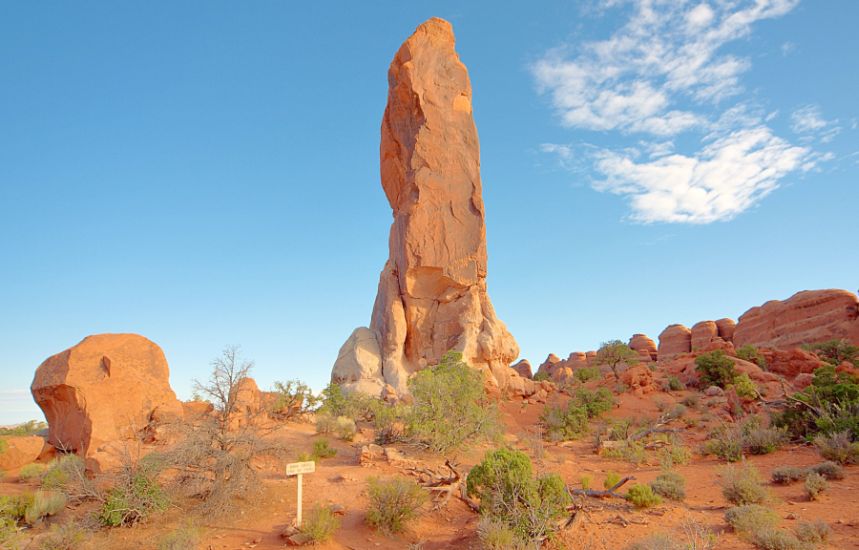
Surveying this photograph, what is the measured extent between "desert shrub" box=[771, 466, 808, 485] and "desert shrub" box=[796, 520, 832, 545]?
2.98 m

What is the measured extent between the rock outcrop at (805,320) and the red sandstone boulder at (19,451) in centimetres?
3989

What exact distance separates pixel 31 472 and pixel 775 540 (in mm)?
12636

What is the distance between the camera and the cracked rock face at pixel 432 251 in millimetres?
21625

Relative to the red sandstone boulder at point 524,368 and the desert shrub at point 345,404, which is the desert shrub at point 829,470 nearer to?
the desert shrub at point 345,404

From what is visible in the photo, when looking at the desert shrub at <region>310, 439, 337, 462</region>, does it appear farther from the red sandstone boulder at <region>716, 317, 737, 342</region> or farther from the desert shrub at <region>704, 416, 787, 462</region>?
the red sandstone boulder at <region>716, 317, 737, 342</region>

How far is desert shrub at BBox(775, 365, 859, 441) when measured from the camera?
1094 centimetres

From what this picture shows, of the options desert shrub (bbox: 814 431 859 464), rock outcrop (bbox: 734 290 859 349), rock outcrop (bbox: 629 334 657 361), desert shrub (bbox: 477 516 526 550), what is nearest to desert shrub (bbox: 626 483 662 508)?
desert shrub (bbox: 477 516 526 550)

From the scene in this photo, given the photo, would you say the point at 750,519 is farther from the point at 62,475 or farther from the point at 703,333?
the point at 703,333

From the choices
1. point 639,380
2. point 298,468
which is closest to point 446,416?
point 298,468

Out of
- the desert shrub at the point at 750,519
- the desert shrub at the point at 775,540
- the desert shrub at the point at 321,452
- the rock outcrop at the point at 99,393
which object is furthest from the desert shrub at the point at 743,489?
the rock outcrop at the point at 99,393

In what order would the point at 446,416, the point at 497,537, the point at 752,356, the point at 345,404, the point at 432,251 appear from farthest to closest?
the point at 752,356 → the point at 432,251 → the point at 345,404 → the point at 446,416 → the point at 497,537

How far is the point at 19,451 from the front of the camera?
10.9 m

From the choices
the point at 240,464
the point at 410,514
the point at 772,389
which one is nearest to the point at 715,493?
the point at 410,514

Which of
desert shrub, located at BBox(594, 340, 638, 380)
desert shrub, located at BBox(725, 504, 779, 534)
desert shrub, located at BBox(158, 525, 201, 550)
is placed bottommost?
desert shrub, located at BBox(725, 504, 779, 534)
